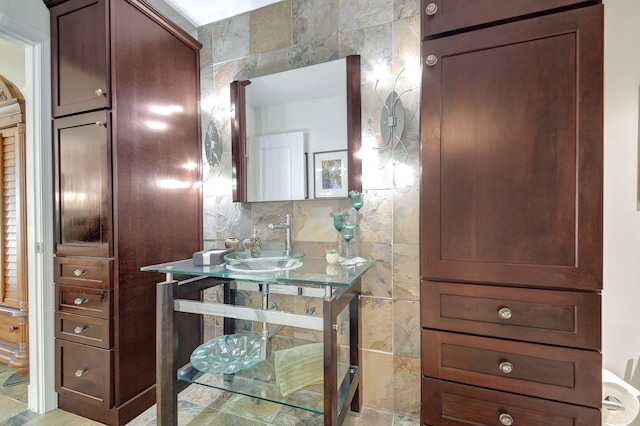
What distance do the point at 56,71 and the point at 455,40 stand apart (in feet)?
7.25

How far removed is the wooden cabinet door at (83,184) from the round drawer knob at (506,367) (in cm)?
191

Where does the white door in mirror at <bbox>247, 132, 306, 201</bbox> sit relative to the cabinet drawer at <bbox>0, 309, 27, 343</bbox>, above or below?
above

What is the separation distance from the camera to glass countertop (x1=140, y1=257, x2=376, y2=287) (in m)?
1.14

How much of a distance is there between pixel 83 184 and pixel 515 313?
2.20 m

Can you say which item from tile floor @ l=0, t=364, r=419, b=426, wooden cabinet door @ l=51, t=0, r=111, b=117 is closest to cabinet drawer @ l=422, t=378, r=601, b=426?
tile floor @ l=0, t=364, r=419, b=426

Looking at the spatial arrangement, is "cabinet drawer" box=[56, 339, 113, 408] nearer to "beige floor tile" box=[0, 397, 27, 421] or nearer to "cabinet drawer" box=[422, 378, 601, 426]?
"beige floor tile" box=[0, 397, 27, 421]

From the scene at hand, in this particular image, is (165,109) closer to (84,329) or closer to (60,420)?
(84,329)

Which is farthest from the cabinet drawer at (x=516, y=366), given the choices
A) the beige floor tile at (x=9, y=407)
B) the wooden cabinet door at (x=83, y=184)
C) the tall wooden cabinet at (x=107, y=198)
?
the beige floor tile at (x=9, y=407)

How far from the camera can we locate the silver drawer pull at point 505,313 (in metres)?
0.97

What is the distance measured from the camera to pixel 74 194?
1.69 m

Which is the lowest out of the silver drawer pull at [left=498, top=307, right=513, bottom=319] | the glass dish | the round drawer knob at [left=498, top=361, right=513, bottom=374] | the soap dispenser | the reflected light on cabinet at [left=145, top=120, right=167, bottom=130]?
the glass dish

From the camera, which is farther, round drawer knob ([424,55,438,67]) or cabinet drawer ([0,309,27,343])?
cabinet drawer ([0,309,27,343])

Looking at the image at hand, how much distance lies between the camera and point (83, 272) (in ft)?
5.38

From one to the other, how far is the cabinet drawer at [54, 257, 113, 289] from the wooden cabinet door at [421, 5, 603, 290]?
166 centimetres
